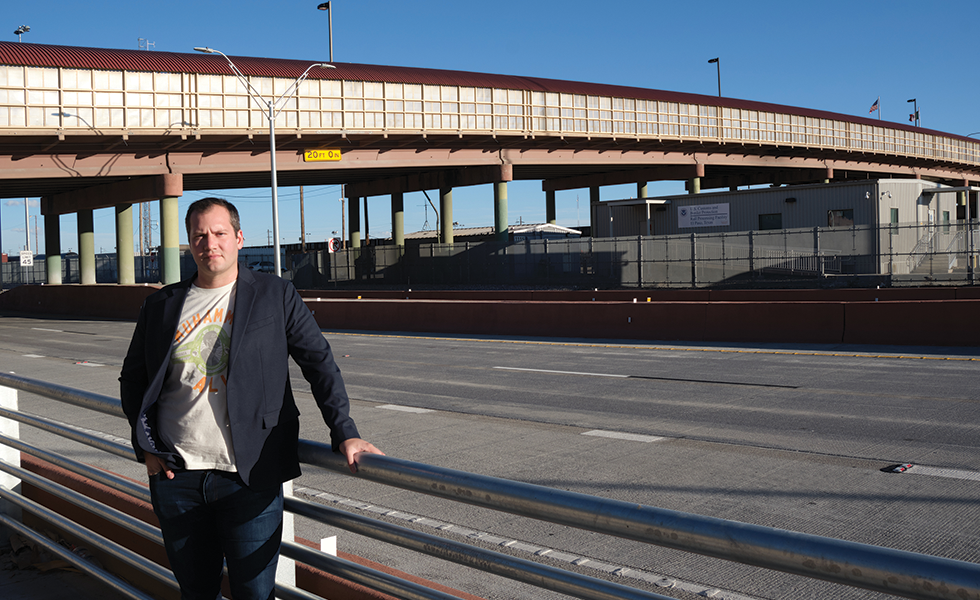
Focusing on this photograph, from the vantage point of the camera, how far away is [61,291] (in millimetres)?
41781

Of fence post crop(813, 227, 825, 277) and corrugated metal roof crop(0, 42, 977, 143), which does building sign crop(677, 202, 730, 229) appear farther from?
fence post crop(813, 227, 825, 277)

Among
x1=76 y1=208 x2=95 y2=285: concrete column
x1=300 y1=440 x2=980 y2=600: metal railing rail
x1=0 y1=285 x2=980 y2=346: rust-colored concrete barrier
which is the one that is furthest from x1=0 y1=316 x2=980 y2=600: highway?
x1=76 y1=208 x2=95 y2=285: concrete column

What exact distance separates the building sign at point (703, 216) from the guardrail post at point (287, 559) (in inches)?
1562

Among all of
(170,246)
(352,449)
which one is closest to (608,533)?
(352,449)

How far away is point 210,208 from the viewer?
314 centimetres

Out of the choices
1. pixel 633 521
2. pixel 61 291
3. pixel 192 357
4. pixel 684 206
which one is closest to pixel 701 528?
pixel 633 521

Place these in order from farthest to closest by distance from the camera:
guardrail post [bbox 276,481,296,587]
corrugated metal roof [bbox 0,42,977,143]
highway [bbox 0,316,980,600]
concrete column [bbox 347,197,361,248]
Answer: concrete column [bbox 347,197,361,248], corrugated metal roof [bbox 0,42,977,143], highway [bbox 0,316,980,600], guardrail post [bbox 276,481,296,587]

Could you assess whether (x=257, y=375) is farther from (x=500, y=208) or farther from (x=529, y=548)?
(x=500, y=208)

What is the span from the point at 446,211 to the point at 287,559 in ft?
161

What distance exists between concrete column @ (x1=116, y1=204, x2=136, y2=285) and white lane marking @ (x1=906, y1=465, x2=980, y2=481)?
43.5 m

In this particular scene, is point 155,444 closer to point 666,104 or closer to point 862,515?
point 862,515

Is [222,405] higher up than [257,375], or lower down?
lower down

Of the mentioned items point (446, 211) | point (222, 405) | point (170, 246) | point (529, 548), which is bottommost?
point (529, 548)

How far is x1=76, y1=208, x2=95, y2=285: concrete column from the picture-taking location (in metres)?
50.7
